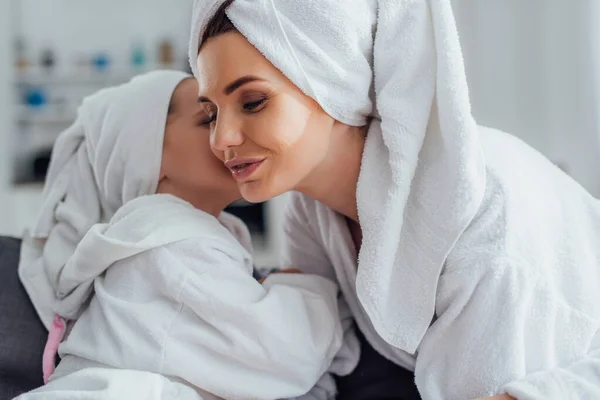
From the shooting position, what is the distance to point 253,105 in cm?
86

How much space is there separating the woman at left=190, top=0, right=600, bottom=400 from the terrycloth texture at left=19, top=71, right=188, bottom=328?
0.72 feet

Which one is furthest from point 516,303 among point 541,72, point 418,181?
point 541,72

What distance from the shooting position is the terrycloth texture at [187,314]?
2.82 ft

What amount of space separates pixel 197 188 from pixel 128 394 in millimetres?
394

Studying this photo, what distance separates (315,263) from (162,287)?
0.38m

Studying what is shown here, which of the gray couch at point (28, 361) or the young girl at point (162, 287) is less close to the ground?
the young girl at point (162, 287)

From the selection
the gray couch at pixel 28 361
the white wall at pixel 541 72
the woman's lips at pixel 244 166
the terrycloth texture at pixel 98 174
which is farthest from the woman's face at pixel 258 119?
the white wall at pixel 541 72

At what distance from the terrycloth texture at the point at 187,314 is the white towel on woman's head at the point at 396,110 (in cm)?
13

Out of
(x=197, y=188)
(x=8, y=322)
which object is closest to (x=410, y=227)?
(x=197, y=188)

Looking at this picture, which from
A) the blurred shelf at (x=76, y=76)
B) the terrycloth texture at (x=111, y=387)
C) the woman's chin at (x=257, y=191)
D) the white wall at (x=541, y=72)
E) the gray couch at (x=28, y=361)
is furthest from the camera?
the blurred shelf at (x=76, y=76)

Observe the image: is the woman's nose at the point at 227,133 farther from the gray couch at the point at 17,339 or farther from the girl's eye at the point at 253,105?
the gray couch at the point at 17,339

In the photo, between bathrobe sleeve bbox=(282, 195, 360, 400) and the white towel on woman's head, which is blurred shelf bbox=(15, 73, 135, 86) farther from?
the white towel on woman's head

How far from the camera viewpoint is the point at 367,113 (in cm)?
94

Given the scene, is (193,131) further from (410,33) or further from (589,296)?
(589,296)
